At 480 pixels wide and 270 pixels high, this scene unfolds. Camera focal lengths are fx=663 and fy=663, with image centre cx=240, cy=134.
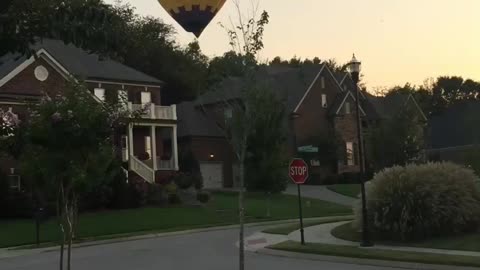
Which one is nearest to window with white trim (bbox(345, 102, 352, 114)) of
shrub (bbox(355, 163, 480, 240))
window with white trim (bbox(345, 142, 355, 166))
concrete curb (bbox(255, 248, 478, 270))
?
window with white trim (bbox(345, 142, 355, 166))

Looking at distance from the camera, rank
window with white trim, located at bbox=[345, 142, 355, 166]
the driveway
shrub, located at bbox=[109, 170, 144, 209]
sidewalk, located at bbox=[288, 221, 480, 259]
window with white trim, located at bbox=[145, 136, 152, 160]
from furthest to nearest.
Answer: window with white trim, located at bbox=[345, 142, 355, 166]
window with white trim, located at bbox=[145, 136, 152, 160]
the driveway
shrub, located at bbox=[109, 170, 144, 209]
sidewalk, located at bbox=[288, 221, 480, 259]

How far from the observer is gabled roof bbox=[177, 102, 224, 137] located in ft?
179

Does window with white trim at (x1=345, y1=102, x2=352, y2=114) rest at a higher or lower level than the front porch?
higher

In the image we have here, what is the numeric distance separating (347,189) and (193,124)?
13907 millimetres

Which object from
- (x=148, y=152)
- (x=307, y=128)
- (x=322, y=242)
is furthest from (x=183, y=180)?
(x=322, y=242)

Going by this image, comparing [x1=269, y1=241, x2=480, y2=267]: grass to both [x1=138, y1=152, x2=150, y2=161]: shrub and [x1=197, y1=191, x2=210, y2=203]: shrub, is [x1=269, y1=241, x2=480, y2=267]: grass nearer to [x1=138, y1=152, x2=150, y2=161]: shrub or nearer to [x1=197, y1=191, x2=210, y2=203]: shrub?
[x1=197, y1=191, x2=210, y2=203]: shrub

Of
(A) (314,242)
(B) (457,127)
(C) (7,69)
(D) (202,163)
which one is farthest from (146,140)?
(B) (457,127)

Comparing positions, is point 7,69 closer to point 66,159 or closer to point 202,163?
point 202,163

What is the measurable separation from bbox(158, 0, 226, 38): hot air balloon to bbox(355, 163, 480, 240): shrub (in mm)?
12925

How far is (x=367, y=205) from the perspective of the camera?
21531mm

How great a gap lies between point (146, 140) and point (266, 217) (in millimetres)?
15373

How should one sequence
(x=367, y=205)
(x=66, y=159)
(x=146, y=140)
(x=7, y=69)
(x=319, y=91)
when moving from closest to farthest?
(x=66, y=159), (x=367, y=205), (x=7, y=69), (x=146, y=140), (x=319, y=91)

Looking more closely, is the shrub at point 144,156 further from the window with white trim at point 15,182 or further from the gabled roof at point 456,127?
the gabled roof at point 456,127

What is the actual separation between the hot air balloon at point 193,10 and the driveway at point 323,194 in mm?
35848
